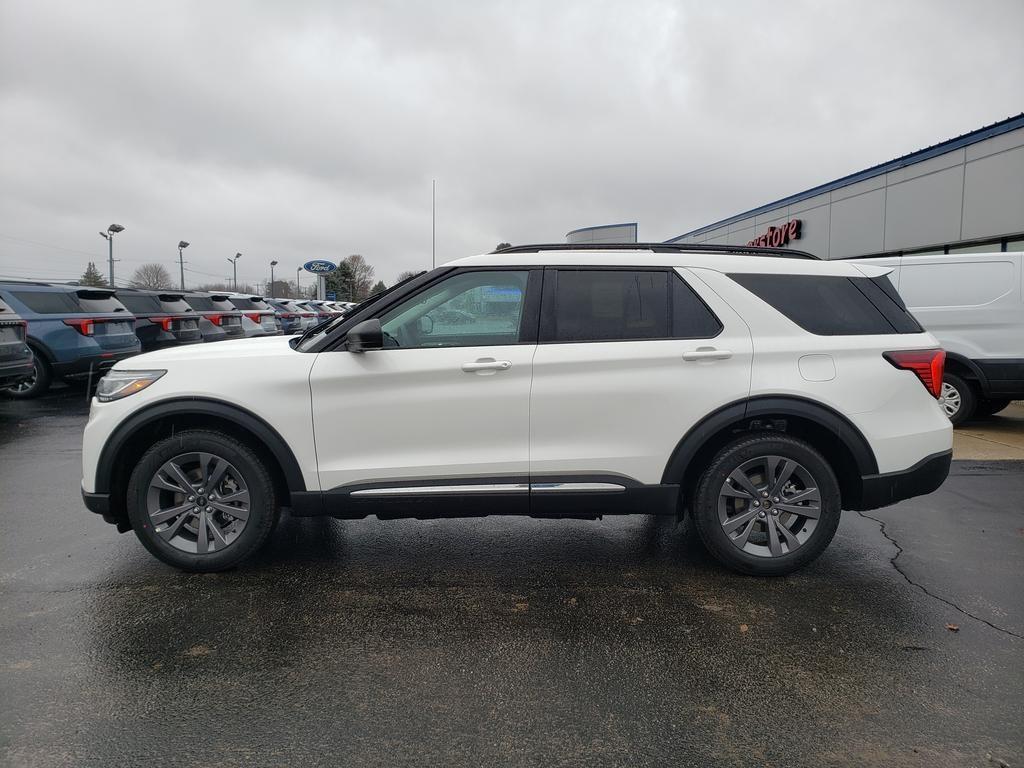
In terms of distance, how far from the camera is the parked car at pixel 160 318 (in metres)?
12.2

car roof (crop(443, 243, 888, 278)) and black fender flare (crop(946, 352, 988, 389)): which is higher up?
car roof (crop(443, 243, 888, 278))

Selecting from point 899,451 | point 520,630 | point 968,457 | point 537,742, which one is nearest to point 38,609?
point 520,630

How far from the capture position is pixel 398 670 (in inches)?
107

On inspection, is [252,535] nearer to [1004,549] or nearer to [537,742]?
[537,742]

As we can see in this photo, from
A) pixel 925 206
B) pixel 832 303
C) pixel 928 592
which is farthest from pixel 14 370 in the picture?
pixel 925 206

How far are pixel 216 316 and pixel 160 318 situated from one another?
6.27ft

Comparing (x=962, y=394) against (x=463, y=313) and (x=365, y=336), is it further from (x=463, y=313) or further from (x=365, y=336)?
(x=365, y=336)

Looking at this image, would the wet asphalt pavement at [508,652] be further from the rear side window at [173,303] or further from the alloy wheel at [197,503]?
the rear side window at [173,303]

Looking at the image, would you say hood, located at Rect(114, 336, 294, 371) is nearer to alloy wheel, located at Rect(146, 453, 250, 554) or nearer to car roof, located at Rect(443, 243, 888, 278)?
alloy wheel, located at Rect(146, 453, 250, 554)

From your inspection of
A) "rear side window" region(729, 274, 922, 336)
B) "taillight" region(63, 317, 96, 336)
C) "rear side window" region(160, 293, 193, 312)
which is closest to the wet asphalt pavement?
"rear side window" region(729, 274, 922, 336)

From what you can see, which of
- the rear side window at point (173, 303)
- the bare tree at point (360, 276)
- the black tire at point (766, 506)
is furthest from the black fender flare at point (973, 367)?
the bare tree at point (360, 276)

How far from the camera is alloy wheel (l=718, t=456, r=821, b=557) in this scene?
3.56 m

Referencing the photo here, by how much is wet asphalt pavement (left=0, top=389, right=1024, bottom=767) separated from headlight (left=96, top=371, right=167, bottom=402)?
1.03 meters

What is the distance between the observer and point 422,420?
3482 mm
